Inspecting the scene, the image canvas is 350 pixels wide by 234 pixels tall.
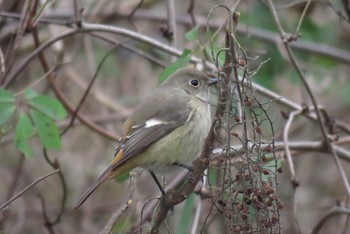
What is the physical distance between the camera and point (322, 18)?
23.9ft

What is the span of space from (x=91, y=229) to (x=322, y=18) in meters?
2.73

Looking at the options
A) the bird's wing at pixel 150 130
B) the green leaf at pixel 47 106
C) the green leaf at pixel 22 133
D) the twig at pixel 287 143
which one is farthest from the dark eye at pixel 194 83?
the green leaf at pixel 22 133

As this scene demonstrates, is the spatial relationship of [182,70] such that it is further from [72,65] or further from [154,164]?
[72,65]

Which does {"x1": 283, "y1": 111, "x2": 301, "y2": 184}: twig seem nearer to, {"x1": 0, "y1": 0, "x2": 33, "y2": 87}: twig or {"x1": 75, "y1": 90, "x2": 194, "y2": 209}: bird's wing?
{"x1": 75, "y1": 90, "x2": 194, "y2": 209}: bird's wing

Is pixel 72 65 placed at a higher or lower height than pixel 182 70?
higher

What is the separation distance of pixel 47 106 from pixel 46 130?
0.14 m

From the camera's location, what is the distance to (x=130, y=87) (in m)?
7.38

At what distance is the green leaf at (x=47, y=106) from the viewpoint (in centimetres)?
445

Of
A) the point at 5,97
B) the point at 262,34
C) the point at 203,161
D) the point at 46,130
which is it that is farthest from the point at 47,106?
the point at 262,34

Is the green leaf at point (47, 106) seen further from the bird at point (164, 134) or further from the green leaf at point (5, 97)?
the bird at point (164, 134)

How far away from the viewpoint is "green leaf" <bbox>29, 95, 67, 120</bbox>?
14.6 feet

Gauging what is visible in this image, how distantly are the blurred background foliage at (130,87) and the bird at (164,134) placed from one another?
4.99 feet

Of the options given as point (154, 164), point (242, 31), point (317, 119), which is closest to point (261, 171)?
point (154, 164)

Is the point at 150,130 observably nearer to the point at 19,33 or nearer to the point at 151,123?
the point at 151,123
